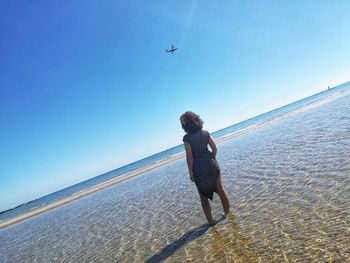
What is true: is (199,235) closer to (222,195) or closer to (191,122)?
Result: (222,195)

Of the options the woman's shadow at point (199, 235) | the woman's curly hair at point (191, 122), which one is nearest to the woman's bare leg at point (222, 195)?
the woman's shadow at point (199, 235)

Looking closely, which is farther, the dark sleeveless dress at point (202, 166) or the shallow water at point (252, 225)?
the dark sleeveless dress at point (202, 166)

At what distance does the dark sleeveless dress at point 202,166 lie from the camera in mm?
7125

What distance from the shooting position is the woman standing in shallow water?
7125 mm

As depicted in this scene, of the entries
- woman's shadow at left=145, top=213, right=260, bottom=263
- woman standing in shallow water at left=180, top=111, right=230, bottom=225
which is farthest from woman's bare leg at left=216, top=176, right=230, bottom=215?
woman's shadow at left=145, top=213, right=260, bottom=263

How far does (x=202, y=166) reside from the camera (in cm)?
713

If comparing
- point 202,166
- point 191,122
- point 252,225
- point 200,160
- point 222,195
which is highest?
point 191,122

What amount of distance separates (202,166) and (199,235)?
1426mm

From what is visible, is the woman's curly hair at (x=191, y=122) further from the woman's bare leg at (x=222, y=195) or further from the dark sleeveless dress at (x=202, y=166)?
the woman's bare leg at (x=222, y=195)

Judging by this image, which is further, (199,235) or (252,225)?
(199,235)

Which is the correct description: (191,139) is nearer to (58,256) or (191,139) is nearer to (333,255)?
(333,255)

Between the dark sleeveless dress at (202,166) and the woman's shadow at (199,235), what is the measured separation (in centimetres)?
70

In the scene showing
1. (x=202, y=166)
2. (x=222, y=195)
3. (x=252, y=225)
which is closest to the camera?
(x=252, y=225)

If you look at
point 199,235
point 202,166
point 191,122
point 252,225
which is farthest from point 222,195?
point 191,122
